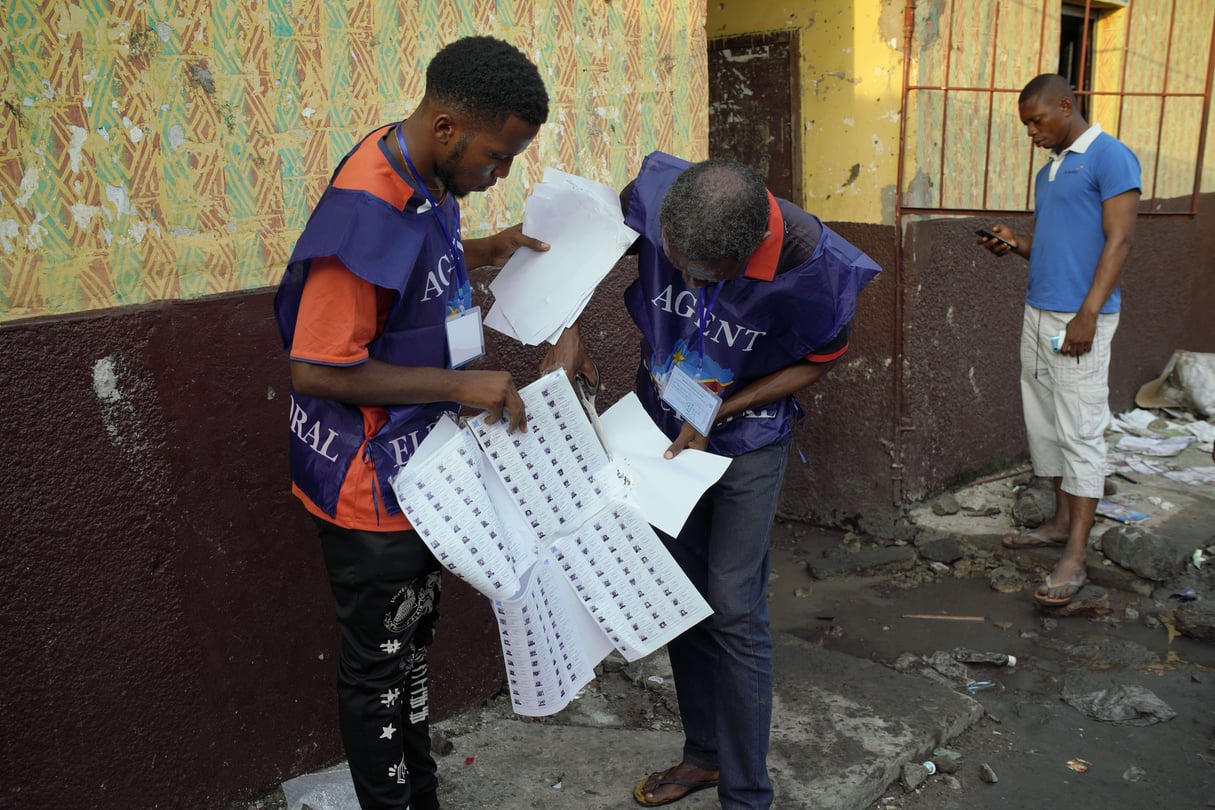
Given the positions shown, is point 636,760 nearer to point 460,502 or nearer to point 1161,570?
point 460,502

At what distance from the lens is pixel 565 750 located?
10.6 ft

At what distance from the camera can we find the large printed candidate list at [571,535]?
2.30 metres

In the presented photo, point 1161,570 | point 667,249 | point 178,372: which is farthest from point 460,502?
point 1161,570

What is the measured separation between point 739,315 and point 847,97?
3.05 metres

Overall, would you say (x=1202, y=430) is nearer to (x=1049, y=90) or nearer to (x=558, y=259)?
(x=1049, y=90)

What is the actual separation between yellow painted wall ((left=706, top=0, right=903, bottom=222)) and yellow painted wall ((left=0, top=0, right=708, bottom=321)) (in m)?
2.16

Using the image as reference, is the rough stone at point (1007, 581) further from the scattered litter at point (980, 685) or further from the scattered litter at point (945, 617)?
the scattered litter at point (980, 685)

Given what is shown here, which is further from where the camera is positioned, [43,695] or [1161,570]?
[1161,570]

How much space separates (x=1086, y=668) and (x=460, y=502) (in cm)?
289

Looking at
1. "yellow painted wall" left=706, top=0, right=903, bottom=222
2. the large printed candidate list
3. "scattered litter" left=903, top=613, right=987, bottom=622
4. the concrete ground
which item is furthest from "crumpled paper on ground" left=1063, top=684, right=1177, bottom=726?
"yellow painted wall" left=706, top=0, right=903, bottom=222

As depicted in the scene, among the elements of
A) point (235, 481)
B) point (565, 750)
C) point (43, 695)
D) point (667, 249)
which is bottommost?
point (565, 750)

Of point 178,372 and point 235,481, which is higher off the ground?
point 178,372

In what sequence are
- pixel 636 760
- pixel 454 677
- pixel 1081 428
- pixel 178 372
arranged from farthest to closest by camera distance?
1. pixel 1081 428
2. pixel 454 677
3. pixel 636 760
4. pixel 178 372

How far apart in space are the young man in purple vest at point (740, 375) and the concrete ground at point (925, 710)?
1.62 feet
